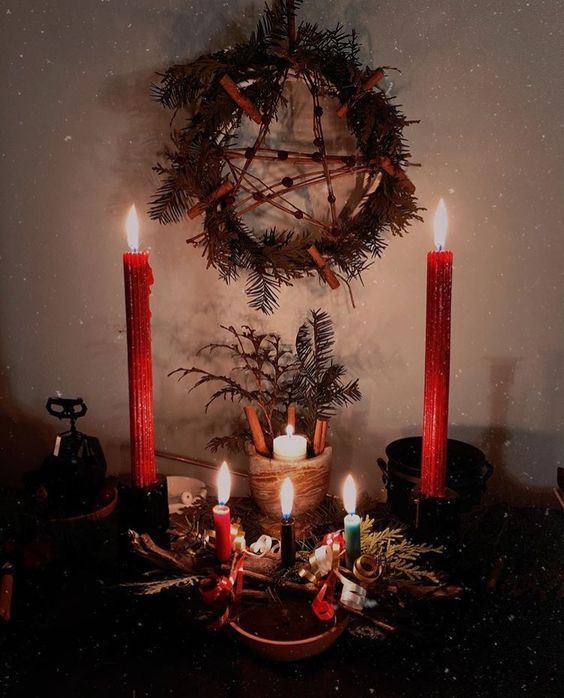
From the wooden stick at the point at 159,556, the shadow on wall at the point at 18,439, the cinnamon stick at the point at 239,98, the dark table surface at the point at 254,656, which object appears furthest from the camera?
the shadow on wall at the point at 18,439

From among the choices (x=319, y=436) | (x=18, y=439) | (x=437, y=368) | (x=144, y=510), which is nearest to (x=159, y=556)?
(x=144, y=510)

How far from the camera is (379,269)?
1.09 metres

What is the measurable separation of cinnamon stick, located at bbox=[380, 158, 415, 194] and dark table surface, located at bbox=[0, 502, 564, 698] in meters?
0.52

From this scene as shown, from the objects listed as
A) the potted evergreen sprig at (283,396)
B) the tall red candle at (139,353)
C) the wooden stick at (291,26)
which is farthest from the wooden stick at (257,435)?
the wooden stick at (291,26)

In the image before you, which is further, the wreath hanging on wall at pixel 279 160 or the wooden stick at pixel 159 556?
the wreath hanging on wall at pixel 279 160

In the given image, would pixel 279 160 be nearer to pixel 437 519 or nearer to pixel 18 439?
pixel 437 519

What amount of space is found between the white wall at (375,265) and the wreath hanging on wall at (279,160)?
0.06m

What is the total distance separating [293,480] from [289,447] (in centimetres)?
5

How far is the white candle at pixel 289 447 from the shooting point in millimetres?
969

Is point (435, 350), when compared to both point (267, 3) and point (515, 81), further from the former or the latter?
point (267, 3)

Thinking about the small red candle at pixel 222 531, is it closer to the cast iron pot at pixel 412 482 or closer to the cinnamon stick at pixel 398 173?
the cast iron pot at pixel 412 482

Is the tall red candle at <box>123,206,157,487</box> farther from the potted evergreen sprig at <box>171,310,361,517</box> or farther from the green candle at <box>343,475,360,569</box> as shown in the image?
the green candle at <box>343,475,360,569</box>

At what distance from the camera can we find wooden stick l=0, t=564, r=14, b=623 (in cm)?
77

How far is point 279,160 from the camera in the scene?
1.03 metres
